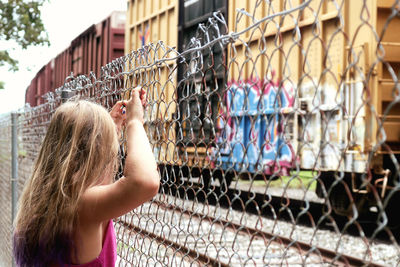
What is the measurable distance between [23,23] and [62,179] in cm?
2237

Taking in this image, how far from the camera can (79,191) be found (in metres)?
1.73

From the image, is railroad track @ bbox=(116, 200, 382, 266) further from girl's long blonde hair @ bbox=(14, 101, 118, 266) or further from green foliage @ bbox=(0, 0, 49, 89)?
green foliage @ bbox=(0, 0, 49, 89)

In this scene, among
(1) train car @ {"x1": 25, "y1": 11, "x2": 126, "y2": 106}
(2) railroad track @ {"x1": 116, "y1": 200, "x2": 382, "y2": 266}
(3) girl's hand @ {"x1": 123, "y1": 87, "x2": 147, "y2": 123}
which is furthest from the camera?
(1) train car @ {"x1": 25, "y1": 11, "x2": 126, "y2": 106}

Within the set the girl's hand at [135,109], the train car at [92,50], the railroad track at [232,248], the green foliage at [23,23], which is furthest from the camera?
the green foliage at [23,23]

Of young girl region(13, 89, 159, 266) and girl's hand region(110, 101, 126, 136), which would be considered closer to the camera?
young girl region(13, 89, 159, 266)

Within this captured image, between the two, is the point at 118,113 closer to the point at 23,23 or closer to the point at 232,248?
the point at 232,248

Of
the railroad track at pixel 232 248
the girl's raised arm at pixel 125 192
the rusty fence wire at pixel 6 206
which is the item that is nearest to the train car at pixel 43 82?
the rusty fence wire at pixel 6 206

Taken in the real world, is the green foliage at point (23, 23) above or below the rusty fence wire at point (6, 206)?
above

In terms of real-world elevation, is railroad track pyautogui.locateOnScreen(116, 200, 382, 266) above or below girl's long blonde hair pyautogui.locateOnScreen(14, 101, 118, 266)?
below

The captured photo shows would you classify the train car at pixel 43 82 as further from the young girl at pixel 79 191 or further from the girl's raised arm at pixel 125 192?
the girl's raised arm at pixel 125 192

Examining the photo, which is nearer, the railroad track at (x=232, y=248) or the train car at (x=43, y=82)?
the railroad track at (x=232, y=248)

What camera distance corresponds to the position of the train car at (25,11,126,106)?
15352 mm

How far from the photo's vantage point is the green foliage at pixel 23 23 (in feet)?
72.3

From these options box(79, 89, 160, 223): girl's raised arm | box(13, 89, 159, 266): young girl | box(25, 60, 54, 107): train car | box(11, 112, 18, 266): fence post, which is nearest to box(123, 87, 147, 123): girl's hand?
box(13, 89, 159, 266): young girl
